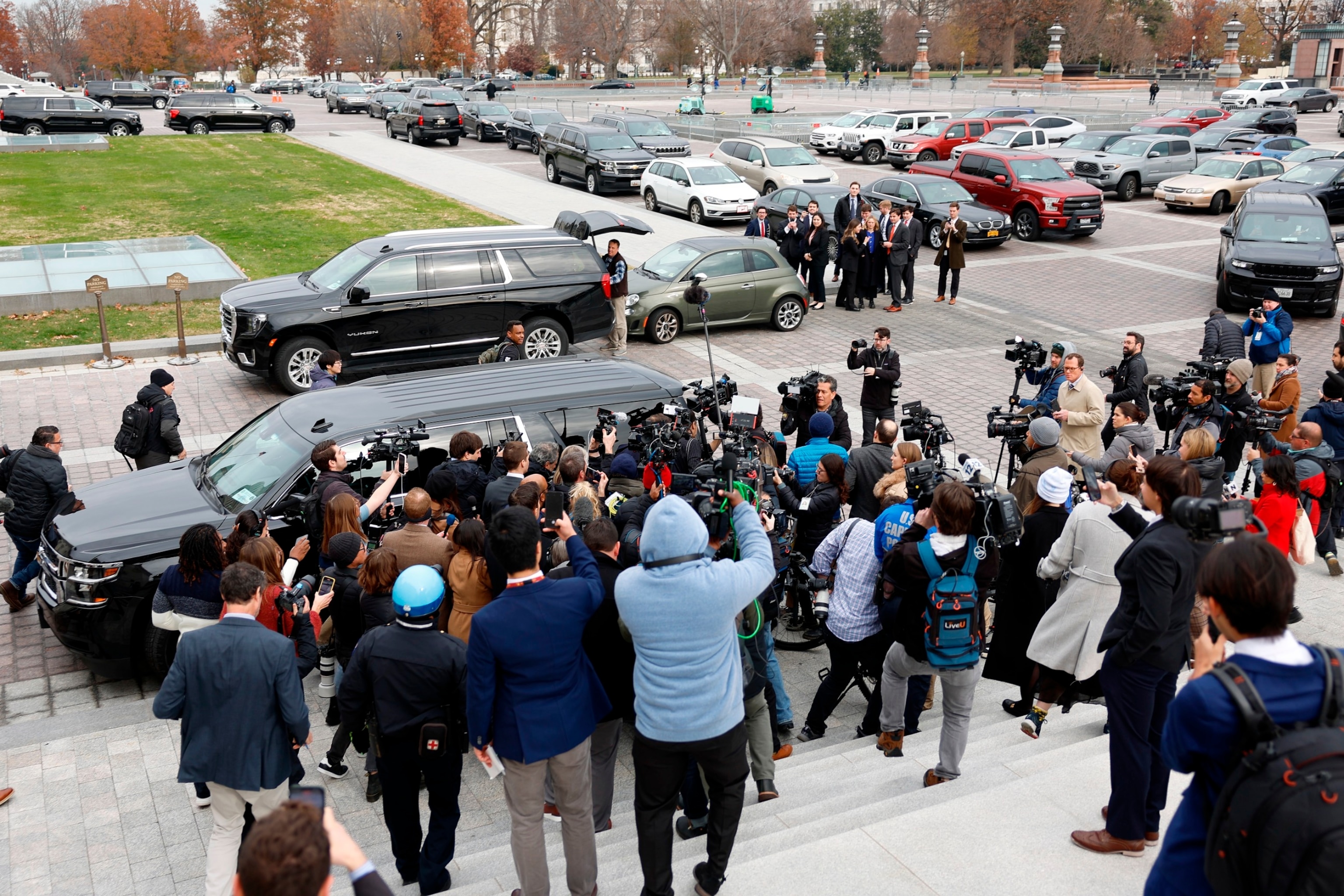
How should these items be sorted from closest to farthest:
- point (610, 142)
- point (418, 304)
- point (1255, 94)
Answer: point (418, 304) < point (610, 142) < point (1255, 94)

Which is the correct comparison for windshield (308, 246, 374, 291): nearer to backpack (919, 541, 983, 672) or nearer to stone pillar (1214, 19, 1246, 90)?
backpack (919, 541, 983, 672)

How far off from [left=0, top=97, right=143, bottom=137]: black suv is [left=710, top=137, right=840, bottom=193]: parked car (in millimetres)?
24871

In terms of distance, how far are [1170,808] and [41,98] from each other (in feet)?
148

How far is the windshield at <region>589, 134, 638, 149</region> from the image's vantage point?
2928 centimetres

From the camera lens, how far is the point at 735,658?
4309mm

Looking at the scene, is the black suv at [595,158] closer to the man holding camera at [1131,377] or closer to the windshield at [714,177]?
the windshield at [714,177]

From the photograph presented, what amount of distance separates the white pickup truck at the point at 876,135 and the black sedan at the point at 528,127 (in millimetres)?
10262

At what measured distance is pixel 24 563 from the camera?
27.6 feet

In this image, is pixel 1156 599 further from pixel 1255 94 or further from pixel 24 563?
pixel 1255 94

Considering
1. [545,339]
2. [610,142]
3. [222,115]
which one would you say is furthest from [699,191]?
[222,115]

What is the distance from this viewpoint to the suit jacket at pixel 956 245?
1828 centimetres

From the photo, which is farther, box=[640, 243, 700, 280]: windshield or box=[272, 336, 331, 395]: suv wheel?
box=[640, 243, 700, 280]: windshield


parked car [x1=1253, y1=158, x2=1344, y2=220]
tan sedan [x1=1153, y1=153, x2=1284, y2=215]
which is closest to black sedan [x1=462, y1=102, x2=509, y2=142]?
tan sedan [x1=1153, y1=153, x2=1284, y2=215]

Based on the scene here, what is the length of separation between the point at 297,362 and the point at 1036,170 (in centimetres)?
1814
